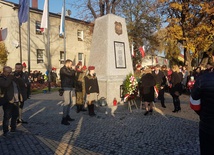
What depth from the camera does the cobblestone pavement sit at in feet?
14.5

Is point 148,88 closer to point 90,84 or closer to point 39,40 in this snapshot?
point 90,84

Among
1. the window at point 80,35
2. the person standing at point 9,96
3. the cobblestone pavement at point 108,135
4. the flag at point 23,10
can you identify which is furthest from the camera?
the window at point 80,35

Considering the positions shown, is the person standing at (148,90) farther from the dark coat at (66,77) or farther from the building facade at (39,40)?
the building facade at (39,40)

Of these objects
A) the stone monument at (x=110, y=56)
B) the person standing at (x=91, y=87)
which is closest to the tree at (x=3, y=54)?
the stone monument at (x=110, y=56)

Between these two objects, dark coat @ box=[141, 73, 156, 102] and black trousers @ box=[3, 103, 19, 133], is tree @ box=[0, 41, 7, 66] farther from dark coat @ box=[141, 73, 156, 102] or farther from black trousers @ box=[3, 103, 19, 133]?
dark coat @ box=[141, 73, 156, 102]

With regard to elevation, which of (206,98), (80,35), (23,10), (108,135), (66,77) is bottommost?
(108,135)

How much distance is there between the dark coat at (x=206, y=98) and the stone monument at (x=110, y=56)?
5.75 m

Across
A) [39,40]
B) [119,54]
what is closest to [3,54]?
[39,40]

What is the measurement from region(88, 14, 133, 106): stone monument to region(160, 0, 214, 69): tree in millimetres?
8898

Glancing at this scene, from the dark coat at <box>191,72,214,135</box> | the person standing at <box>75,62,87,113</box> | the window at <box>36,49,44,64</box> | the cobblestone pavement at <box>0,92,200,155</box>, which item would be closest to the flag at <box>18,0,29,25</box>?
the person standing at <box>75,62,87,113</box>

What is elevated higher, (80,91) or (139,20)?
(139,20)

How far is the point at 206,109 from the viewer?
8.30 feet

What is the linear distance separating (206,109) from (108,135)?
328cm

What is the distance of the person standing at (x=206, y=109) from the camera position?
2.46 m
